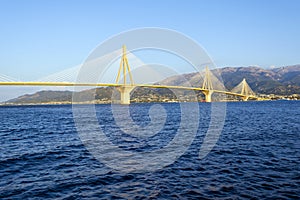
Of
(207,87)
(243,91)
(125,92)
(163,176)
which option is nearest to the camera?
(163,176)

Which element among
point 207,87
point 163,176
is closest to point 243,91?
point 207,87

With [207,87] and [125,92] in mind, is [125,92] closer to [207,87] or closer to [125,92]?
[125,92]

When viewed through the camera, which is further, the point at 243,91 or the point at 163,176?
the point at 243,91

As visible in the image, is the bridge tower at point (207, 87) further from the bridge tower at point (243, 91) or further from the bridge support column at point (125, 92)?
the bridge support column at point (125, 92)

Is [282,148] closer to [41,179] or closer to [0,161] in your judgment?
[41,179]

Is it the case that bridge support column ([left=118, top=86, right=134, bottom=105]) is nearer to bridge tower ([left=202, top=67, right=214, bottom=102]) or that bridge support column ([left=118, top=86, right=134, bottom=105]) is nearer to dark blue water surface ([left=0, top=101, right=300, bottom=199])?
bridge tower ([left=202, top=67, right=214, bottom=102])

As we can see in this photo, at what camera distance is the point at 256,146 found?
16.0m

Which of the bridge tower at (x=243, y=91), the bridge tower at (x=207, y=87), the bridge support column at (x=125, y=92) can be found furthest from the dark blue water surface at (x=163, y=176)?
the bridge tower at (x=243, y=91)

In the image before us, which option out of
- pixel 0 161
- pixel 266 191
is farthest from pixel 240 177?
pixel 0 161

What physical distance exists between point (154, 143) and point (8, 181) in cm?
929

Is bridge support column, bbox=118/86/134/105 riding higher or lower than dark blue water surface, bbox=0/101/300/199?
higher

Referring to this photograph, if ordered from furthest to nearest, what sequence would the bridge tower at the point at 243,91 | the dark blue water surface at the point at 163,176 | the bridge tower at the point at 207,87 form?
the bridge tower at the point at 243,91
the bridge tower at the point at 207,87
the dark blue water surface at the point at 163,176

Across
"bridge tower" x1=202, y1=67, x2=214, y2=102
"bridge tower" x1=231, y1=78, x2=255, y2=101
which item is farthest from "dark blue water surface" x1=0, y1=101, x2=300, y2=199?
"bridge tower" x1=231, y1=78, x2=255, y2=101

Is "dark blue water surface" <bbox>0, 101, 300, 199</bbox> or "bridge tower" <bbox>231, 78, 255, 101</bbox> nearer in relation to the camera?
"dark blue water surface" <bbox>0, 101, 300, 199</bbox>
